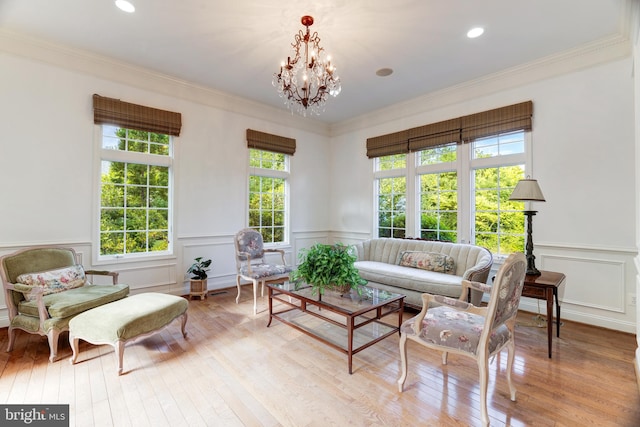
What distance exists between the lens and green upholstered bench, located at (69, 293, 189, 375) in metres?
2.26

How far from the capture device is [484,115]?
13.0ft

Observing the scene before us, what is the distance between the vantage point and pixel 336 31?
9.69 feet

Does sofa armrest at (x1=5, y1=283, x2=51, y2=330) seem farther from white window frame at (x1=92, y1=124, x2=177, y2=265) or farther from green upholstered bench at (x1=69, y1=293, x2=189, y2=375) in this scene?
white window frame at (x1=92, y1=124, x2=177, y2=265)

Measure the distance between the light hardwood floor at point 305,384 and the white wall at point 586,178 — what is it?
0.50 metres

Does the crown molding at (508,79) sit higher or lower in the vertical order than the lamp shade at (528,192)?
higher

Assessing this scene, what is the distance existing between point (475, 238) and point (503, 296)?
104 inches

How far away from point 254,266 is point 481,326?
294 centimetres

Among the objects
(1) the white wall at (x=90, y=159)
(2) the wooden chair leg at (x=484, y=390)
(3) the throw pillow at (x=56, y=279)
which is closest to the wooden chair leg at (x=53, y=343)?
(3) the throw pillow at (x=56, y=279)

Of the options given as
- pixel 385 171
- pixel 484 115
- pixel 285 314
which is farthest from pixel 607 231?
pixel 285 314

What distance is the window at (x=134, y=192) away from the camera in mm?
3707

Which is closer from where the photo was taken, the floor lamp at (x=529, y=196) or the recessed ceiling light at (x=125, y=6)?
the recessed ceiling light at (x=125, y=6)

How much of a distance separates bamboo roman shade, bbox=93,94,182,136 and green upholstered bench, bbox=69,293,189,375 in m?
2.35

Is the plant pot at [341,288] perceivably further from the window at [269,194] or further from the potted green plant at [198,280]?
the window at [269,194]

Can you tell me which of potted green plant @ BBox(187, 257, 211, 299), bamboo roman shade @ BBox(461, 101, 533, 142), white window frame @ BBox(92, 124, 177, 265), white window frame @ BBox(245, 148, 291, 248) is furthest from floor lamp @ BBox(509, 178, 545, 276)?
white window frame @ BBox(92, 124, 177, 265)
